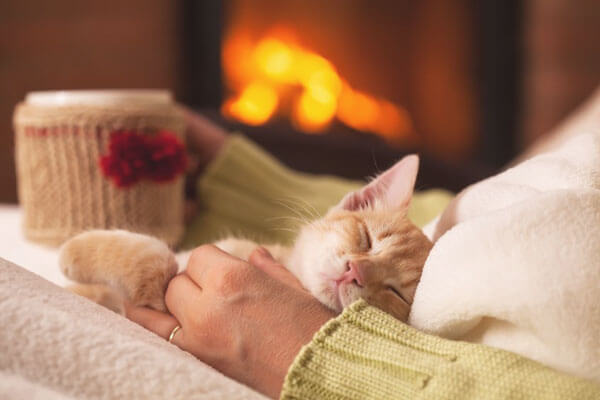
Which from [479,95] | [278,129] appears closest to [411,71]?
[479,95]

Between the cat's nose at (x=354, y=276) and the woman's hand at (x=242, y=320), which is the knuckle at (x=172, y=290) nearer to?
the woman's hand at (x=242, y=320)

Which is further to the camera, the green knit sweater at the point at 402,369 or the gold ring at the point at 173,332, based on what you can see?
the gold ring at the point at 173,332

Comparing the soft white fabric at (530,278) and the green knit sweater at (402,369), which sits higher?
the soft white fabric at (530,278)

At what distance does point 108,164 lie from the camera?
122 centimetres

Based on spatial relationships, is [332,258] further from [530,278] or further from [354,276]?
[530,278]

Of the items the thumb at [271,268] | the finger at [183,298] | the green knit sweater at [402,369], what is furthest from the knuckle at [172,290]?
the green knit sweater at [402,369]

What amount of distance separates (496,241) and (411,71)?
310 centimetres

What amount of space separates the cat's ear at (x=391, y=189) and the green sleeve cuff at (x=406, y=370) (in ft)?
1.21

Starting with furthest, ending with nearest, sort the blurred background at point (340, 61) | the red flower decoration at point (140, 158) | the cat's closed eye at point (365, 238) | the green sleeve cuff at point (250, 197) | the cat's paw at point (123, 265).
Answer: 1. the blurred background at point (340, 61)
2. the green sleeve cuff at point (250, 197)
3. the red flower decoration at point (140, 158)
4. the cat's closed eye at point (365, 238)
5. the cat's paw at point (123, 265)

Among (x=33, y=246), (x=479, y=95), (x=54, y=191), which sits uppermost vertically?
(x=54, y=191)

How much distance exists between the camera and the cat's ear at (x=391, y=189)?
1.00 m

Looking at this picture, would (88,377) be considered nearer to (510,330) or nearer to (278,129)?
(510,330)

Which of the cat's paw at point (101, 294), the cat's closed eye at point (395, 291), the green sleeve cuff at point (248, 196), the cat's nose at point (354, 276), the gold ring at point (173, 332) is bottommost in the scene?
the green sleeve cuff at point (248, 196)

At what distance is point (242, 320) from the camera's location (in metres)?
0.69
